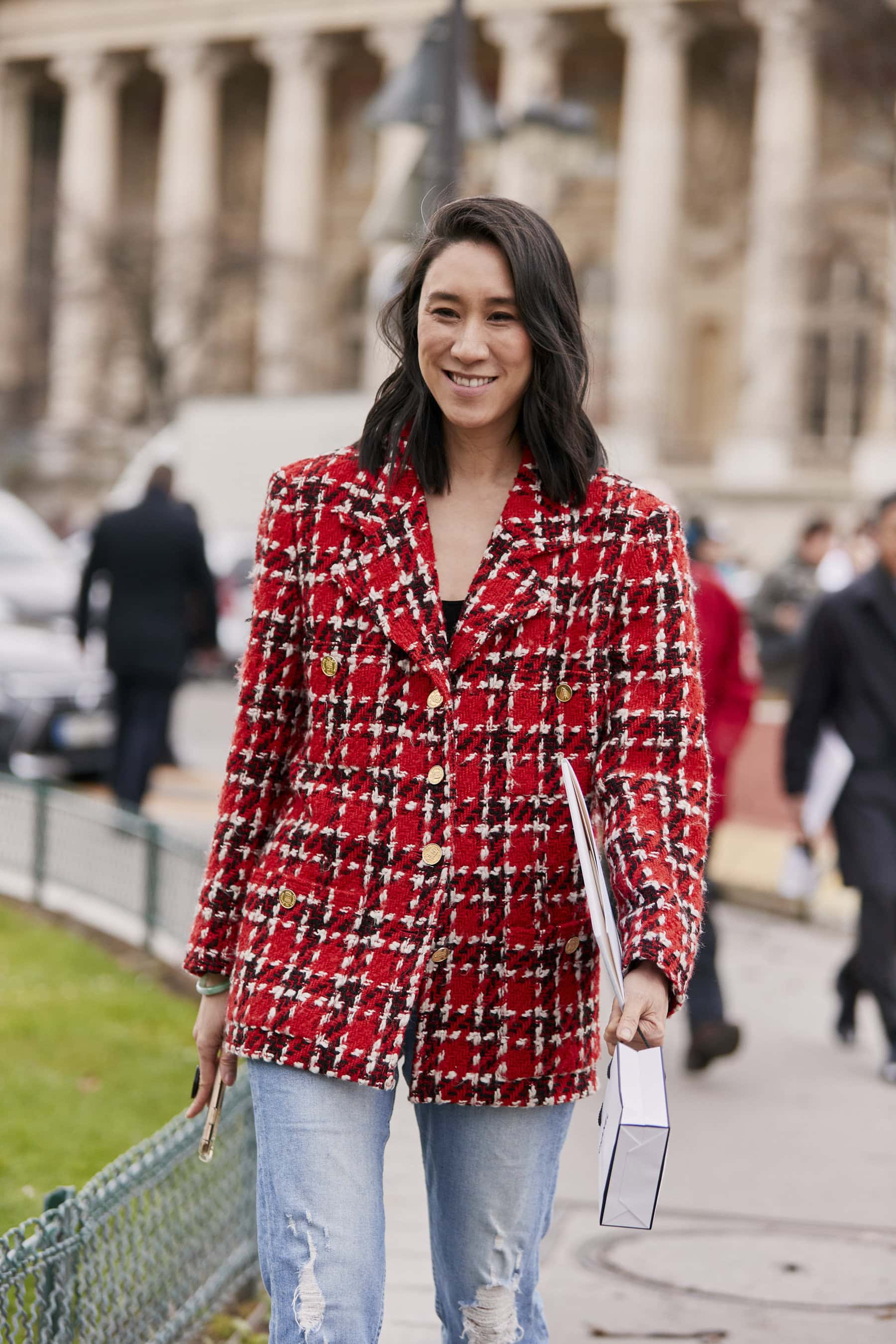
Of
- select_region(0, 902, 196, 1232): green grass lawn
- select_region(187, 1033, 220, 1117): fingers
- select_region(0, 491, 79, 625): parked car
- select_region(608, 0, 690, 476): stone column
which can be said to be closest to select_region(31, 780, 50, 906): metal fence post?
select_region(0, 902, 196, 1232): green grass lawn

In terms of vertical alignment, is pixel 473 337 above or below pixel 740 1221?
above

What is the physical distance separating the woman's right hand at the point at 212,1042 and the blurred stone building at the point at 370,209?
32662 millimetres

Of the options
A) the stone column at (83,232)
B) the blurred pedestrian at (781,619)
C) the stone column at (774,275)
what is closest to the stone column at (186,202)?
the stone column at (83,232)

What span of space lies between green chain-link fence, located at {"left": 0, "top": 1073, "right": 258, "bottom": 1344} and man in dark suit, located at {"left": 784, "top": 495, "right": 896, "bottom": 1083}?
2.90 m

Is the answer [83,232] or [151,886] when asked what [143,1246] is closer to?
[151,886]

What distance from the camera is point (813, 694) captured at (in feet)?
23.7

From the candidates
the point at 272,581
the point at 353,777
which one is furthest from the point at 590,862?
the point at 272,581

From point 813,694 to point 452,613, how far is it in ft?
14.9

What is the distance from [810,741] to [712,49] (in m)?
46.6

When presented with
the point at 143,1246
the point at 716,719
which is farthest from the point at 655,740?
the point at 716,719

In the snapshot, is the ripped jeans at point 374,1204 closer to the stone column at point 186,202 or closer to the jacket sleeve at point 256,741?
the jacket sleeve at point 256,741

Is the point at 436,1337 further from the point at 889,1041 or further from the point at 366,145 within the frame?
the point at 366,145

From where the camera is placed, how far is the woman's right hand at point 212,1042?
294cm

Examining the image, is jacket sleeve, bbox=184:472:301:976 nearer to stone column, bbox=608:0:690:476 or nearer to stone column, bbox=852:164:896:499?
stone column, bbox=852:164:896:499
